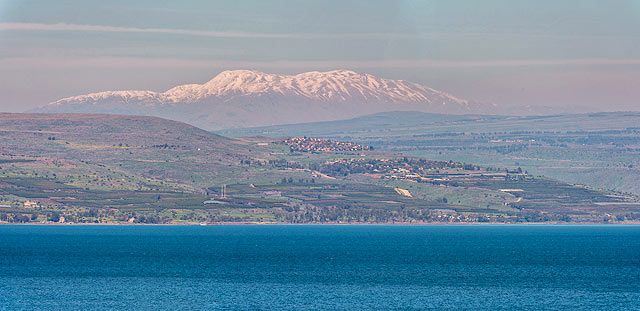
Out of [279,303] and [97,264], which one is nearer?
[279,303]

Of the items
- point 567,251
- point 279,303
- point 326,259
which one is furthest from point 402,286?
point 567,251

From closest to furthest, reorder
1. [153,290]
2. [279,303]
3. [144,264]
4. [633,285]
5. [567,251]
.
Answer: [279,303]
[153,290]
[633,285]
[144,264]
[567,251]

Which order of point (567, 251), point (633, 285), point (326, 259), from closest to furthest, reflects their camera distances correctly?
point (633, 285) < point (326, 259) < point (567, 251)

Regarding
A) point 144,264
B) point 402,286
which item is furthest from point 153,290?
point 144,264

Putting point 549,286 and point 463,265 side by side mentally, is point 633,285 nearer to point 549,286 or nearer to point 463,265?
point 549,286

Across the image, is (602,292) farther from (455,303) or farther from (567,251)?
(567,251)

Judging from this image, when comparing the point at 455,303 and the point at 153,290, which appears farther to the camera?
the point at 153,290

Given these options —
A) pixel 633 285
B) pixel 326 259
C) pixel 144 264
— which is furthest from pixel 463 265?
pixel 144 264

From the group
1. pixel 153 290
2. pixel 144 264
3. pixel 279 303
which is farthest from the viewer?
pixel 144 264

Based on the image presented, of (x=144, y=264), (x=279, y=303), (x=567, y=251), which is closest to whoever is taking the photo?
(x=279, y=303)
